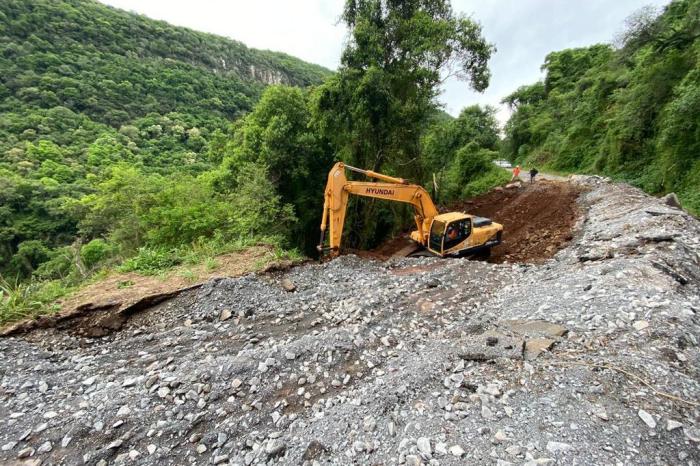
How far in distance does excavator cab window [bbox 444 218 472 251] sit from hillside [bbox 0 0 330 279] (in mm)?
13650

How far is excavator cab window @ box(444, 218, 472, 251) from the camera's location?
9171 millimetres

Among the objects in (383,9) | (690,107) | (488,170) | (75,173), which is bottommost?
(75,173)

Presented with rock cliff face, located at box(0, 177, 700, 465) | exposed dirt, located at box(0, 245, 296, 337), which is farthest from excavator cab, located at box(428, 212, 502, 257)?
exposed dirt, located at box(0, 245, 296, 337)

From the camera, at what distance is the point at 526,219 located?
44.8ft

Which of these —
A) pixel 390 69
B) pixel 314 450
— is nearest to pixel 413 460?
pixel 314 450

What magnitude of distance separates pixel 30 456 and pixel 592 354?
20.6ft

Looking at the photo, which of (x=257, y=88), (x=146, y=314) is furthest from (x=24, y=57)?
(x=146, y=314)

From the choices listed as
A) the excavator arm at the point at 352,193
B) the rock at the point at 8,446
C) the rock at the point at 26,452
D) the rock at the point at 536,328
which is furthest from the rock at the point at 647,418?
the excavator arm at the point at 352,193

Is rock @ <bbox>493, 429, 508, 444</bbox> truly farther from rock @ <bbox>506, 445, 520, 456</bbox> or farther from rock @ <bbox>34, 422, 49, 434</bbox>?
rock @ <bbox>34, 422, 49, 434</bbox>

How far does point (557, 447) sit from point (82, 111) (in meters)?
61.7

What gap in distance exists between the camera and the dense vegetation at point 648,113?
1185cm

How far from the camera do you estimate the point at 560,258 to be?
26.5 feet

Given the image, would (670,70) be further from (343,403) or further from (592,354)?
(343,403)

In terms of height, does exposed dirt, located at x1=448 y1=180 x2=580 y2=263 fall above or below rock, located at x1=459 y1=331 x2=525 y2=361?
above
